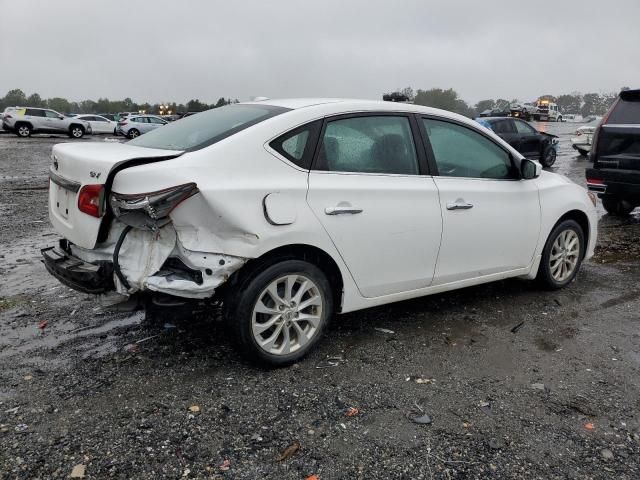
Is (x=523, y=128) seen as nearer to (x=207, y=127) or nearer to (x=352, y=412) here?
(x=207, y=127)

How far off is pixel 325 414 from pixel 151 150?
1947mm

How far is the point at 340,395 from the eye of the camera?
10.7 ft

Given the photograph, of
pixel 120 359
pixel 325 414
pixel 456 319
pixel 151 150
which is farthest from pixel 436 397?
pixel 151 150

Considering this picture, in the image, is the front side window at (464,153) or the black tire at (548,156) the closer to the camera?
the front side window at (464,153)

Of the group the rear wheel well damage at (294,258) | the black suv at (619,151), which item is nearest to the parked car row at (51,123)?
the black suv at (619,151)

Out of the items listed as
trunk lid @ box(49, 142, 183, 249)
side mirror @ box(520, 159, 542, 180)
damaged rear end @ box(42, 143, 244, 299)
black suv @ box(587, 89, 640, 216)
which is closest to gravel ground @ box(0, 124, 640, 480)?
damaged rear end @ box(42, 143, 244, 299)

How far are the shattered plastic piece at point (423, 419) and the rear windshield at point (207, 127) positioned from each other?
6.60 ft

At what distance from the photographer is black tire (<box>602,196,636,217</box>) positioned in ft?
30.1

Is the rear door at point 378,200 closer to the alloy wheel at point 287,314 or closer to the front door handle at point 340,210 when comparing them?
the front door handle at point 340,210

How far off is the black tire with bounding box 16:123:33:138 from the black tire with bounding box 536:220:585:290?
1255 inches

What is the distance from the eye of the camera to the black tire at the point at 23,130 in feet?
99.5

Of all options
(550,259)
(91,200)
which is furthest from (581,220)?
(91,200)

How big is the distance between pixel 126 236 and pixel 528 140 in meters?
16.5

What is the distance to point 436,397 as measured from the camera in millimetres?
3264
